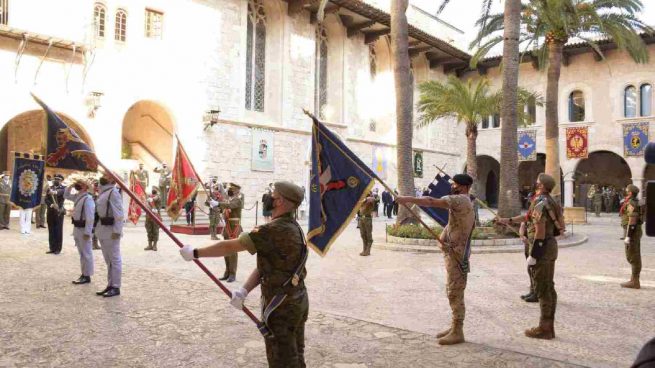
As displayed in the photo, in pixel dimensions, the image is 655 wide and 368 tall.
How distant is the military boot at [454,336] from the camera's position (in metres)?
4.69

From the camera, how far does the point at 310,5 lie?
79.5 ft

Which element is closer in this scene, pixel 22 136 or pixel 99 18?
pixel 99 18

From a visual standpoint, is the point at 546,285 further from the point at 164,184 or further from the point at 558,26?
the point at 164,184

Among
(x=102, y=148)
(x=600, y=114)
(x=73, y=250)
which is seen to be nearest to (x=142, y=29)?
(x=102, y=148)

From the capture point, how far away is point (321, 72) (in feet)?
89.6

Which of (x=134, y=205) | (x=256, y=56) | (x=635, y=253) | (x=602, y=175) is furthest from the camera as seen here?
(x=602, y=175)

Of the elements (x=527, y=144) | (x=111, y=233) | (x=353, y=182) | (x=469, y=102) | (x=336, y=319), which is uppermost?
(x=469, y=102)

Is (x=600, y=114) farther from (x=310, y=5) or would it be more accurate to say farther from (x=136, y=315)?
(x=136, y=315)

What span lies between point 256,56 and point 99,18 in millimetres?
7370

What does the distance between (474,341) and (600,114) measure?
29026 millimetres

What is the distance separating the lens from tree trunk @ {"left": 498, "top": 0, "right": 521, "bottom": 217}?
531 inches

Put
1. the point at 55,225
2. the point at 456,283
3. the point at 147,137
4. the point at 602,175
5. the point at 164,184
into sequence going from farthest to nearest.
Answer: the point at 602,175, the point at 147,137, the point at 164,184, the point at 55,225, the point at 456,283

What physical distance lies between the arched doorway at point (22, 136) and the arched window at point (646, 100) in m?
30.2

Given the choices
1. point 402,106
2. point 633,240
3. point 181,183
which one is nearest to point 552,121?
point 402,106
